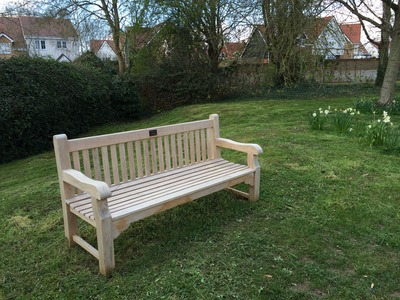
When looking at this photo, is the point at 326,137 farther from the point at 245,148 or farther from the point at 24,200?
the point at 24,200

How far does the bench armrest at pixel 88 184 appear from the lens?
233 centimetres

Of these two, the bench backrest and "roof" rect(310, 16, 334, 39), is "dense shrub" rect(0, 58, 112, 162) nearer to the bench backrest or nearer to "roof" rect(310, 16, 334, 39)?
the bench backrest

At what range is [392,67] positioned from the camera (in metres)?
9.23

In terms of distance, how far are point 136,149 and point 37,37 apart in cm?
2943

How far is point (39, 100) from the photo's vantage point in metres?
8.95

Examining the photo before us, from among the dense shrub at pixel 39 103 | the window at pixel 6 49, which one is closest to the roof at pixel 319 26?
the dense shrub at pixel 39 103

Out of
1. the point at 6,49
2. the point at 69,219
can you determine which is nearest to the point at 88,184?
the point at 69,219

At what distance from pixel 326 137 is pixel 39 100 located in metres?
7.35

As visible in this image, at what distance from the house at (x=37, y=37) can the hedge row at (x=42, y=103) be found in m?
2.08

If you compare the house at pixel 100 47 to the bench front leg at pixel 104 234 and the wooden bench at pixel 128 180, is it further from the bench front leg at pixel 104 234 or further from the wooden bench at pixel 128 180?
the bench front leg at pixel 104 234

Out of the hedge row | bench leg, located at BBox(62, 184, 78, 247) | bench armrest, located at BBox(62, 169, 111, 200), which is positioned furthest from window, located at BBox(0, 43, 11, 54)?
bench armrest, located at BBox(62, 169, 111, 200)

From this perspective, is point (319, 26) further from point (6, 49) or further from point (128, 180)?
point (6, 49)

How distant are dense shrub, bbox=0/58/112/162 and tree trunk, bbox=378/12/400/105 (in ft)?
29.8

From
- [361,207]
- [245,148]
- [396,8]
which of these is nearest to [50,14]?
[396,8]
